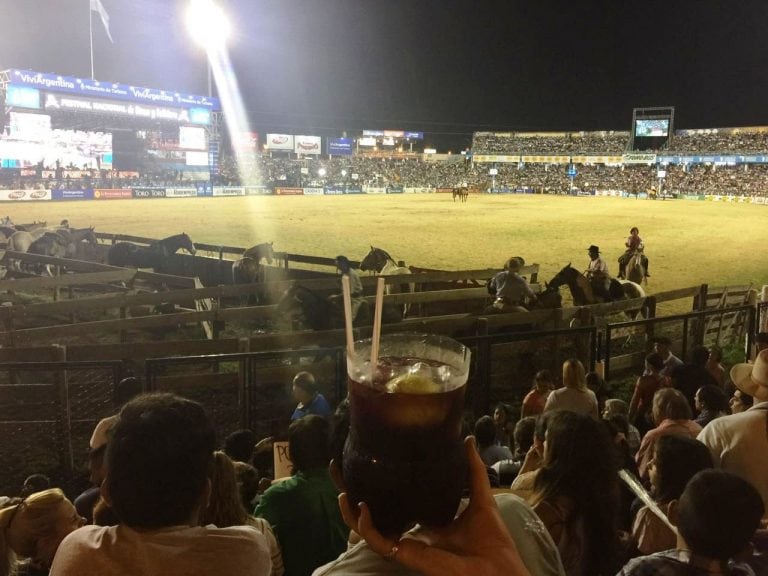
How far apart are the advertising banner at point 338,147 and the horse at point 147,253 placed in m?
110

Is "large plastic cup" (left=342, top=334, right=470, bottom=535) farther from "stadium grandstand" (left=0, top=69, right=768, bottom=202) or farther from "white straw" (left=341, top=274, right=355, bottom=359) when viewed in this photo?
"stadium grandstand" (left=0, top=69, right=768, bottom=202)

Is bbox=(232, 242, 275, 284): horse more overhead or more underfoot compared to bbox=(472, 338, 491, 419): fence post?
more overhead

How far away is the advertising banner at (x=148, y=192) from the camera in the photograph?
52969mm

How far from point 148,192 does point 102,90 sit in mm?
15739

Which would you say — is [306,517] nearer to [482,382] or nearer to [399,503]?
[399,503]

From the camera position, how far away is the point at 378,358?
1.57 m

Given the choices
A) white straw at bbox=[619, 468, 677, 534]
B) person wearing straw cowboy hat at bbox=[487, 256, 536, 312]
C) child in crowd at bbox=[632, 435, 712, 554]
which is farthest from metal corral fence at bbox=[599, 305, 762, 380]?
white straw at bbox=[619, 468, 677, 534]

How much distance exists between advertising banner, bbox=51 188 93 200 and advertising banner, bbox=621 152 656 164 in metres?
75.1

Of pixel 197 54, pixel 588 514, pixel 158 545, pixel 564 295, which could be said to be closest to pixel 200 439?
pixel 158 545

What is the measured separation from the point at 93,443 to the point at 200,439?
2098 millimetres

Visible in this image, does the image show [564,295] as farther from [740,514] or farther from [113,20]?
[113,20]

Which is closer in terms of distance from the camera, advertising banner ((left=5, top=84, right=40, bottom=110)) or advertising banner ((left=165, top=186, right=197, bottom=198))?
advertising banner ((left=5, top=84, right=40, bottom=110))

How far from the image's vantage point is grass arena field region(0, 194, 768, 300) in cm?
2017

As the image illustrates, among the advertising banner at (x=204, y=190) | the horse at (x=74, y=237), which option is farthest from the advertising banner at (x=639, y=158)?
the horse at (x=74, y=237)
